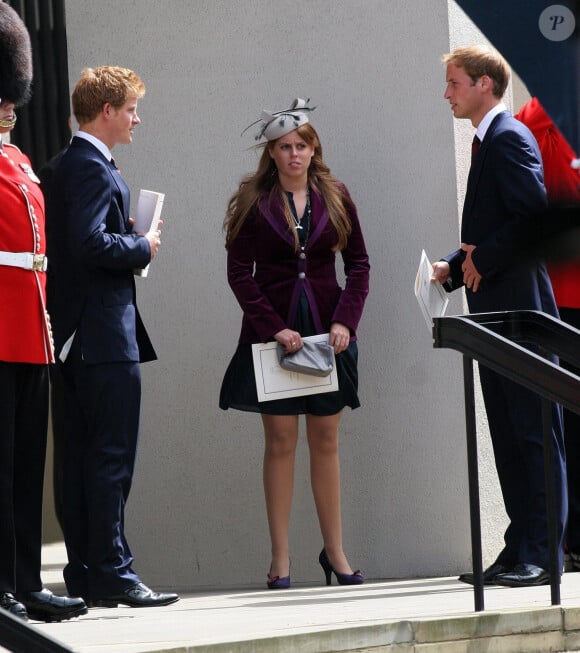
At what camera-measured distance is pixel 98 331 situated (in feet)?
14.9

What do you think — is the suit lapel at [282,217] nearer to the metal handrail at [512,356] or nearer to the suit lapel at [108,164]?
the suit lapel at [108,164]

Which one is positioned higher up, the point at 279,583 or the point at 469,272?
the point at 469,272

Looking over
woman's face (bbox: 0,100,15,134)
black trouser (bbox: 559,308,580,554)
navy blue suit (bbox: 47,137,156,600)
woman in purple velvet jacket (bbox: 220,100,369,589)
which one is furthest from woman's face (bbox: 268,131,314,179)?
woman's face (bbox: 0,100,15,134)

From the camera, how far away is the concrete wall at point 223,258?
573 cm

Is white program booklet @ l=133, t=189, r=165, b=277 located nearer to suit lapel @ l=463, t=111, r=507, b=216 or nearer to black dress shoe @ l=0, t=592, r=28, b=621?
suit lapel @ l=463, t=111, r=507, b=216

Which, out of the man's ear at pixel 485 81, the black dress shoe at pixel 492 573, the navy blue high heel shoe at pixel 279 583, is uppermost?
the man's ear at pixel 485 81

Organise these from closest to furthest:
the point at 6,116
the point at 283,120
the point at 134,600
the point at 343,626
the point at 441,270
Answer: the point at 343,626, the point at 6,116, the point at 134,600, the point at 441,270, the point at 283,120

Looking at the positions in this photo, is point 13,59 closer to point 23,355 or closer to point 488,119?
point 23,355

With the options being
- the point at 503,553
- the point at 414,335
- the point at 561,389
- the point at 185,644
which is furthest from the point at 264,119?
the point at 185,644

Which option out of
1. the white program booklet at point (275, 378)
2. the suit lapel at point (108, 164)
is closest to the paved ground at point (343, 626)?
the white program booklet at point (275, 378)

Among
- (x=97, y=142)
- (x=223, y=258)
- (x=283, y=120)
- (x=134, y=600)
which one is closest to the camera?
(x=134, y=600)

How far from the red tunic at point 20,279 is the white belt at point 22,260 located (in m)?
0.01

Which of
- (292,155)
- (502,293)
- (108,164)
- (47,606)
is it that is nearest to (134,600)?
(47,606)

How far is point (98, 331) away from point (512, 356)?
1562mm
